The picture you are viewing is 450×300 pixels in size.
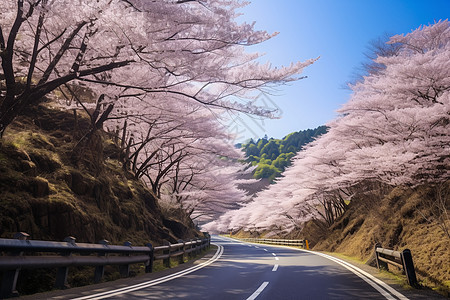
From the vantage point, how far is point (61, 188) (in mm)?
9953

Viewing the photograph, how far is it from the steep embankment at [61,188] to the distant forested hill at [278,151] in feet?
207

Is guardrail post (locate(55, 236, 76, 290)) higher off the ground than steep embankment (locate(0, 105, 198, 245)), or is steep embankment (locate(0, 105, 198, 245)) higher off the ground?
steep embankment (locate(0, 105, 198, 245))

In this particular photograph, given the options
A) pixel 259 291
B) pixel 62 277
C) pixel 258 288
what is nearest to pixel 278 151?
pixel 258 288

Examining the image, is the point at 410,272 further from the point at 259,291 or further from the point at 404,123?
the point at 404,123

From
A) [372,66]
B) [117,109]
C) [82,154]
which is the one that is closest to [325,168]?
[372,66]

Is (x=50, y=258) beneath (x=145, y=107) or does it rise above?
beneath

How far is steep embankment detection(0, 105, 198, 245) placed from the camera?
8.02m

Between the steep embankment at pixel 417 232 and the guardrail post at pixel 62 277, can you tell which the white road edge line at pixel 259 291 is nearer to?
the steep embankment at pixel 417 232

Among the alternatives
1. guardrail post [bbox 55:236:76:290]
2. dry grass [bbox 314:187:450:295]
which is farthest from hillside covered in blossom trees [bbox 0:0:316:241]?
dry grass [bbox 314:187:450:295]

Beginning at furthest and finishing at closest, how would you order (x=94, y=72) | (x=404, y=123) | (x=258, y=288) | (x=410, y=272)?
(x=404, y=123), (x=94, y=72), (x=410, y=272), (x=258, y=288)

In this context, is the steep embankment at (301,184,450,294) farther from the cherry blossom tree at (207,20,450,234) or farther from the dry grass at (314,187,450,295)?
the cherry blossom tree at (207,20,450,234)

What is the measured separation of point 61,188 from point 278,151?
93.1m

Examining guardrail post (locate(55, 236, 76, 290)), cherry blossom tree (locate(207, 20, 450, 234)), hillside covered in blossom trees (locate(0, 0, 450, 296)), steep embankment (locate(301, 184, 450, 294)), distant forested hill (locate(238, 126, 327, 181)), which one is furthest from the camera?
distant forested hill (locate(238, 126, 327, 181))

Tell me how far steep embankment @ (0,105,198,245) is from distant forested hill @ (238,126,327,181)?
63.0 meters
